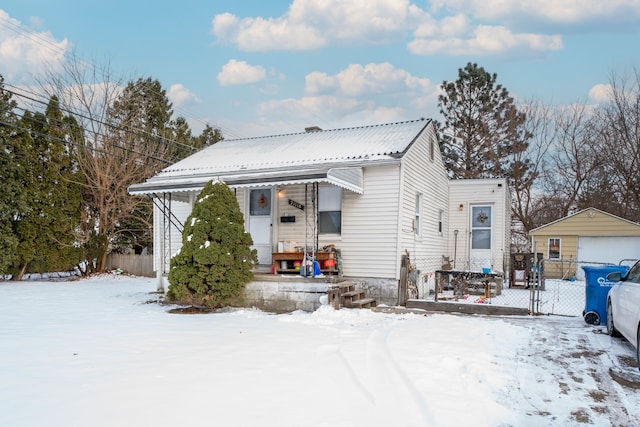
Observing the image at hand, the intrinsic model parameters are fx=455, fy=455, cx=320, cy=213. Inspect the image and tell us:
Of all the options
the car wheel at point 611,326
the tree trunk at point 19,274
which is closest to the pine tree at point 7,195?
the tree trunk at point 19,274

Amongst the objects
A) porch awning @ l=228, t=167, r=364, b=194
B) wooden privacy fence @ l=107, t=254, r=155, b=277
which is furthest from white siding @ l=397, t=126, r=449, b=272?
wooden privacy fence @ l=107, t=254, r=155, b=277

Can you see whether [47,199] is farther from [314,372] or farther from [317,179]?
[314,372]

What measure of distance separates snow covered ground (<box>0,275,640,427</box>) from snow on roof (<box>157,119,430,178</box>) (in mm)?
4642

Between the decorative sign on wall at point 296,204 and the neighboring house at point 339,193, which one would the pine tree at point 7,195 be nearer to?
the neighboring house at point 339,193

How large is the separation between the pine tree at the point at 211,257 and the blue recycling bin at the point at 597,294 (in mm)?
6602

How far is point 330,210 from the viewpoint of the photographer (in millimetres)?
11438

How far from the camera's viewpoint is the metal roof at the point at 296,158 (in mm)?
10348

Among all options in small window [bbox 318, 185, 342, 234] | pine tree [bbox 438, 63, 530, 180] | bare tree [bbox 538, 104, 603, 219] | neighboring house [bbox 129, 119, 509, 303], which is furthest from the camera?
A: pine tree [bbox 438, 63, 530, 180]

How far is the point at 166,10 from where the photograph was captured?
14977 mm

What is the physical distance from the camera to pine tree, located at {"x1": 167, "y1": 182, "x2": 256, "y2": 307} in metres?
9.42

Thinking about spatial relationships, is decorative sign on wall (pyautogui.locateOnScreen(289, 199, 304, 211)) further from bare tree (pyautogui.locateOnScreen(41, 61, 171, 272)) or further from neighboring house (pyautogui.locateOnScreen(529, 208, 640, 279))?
neighboring house (pyautogui.locateOnScreen(529, 208, 640, 279))

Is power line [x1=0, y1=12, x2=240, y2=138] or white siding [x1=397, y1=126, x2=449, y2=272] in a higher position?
power line [x1=0, y1=12, x2=240, y2=138]

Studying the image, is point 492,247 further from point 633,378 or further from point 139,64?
point 139,64

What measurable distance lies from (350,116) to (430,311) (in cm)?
1454
